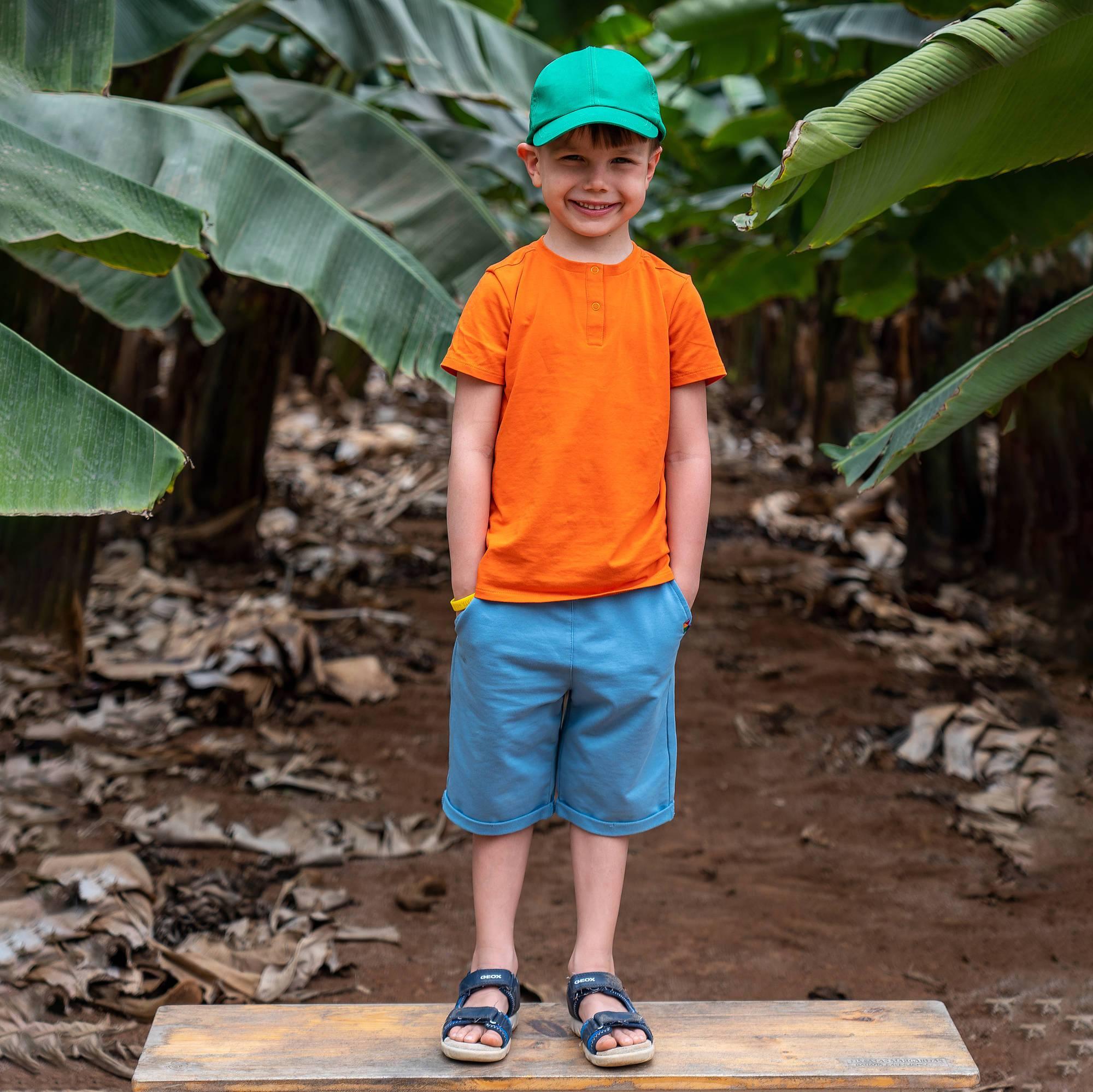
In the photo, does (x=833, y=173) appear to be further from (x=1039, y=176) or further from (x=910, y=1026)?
(x=1039, y=176)

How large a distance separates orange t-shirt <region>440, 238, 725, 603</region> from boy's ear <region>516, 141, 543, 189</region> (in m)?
0.13

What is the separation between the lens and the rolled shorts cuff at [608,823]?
81.9 inches

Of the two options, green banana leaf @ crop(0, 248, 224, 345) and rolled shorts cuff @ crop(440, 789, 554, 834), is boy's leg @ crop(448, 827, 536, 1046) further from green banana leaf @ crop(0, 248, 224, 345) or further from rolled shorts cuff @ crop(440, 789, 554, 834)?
green banana leaf @ crop(0, 248, 224, 345)

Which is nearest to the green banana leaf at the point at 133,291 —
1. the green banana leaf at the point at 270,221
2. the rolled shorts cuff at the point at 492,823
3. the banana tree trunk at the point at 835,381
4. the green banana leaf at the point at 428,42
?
the green banana leaf at the point at 270,221

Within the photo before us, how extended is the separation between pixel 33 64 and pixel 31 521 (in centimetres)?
235

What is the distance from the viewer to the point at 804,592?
7.87 meters

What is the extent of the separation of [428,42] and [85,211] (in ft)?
7.65

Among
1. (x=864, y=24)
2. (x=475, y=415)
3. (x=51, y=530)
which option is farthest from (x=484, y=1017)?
(x=864, y=24)

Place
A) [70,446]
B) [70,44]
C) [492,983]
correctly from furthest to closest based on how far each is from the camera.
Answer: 1. [70,44]
2. [70,446]
3. [492,983]

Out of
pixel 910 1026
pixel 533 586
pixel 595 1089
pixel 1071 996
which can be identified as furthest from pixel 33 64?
pixel 1071 996

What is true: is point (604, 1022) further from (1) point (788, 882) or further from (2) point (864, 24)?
(2) point (864, 24)

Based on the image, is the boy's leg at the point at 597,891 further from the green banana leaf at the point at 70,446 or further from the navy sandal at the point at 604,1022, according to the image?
the green banana leaf at the point at 70,446

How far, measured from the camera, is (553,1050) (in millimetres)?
2064

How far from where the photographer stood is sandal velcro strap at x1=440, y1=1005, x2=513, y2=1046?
2.00 metres
